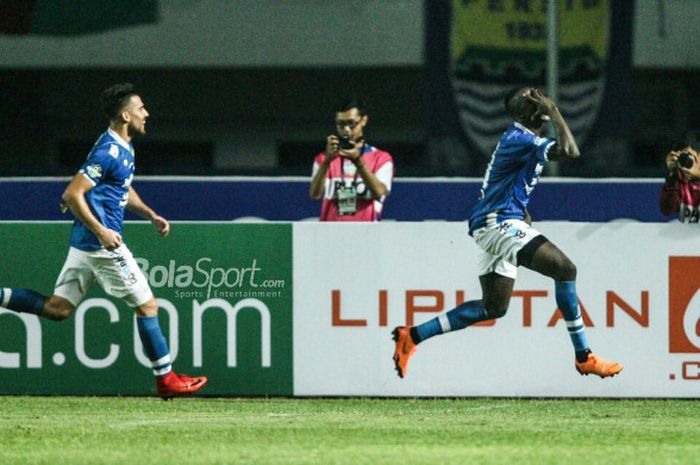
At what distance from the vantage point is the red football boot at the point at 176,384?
1091cm

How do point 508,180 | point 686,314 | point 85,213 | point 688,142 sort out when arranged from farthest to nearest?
1. point 688,142
2. point 686,314
3. point 508,180
4. point 85,213

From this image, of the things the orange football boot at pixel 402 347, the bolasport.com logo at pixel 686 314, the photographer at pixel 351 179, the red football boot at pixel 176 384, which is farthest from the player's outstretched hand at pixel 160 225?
the bolasport.com logo at pixel 686 314

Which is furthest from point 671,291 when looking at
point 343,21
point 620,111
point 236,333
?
point 343,21

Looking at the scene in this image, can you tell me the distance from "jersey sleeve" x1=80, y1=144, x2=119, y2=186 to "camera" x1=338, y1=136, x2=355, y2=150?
2345 mm

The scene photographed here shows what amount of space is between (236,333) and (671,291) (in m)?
2.92

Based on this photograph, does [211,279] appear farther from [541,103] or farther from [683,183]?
[683,183]

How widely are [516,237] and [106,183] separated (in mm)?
2545

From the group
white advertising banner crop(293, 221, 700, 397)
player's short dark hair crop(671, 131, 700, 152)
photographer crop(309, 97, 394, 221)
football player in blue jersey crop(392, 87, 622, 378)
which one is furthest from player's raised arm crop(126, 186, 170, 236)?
player's short dark hair crop(671, 131, 700, 152)

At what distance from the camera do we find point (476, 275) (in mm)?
11852

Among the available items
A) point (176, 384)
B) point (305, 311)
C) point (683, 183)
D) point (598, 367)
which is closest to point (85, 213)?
point (176, 384)

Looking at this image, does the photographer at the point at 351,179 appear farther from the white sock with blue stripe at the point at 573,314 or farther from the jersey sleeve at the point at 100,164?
the jersey sleeve at the point at 100,164

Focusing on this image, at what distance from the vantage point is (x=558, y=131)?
10609 mm

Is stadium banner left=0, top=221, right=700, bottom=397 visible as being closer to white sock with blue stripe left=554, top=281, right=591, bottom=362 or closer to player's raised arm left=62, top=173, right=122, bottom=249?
white sock with blue stripe left=554, top=281, right=591, bottom=362

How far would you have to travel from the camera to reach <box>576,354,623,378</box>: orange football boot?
10852 mm
